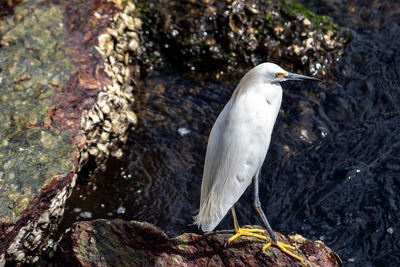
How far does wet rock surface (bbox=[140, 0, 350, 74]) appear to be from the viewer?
4664mm

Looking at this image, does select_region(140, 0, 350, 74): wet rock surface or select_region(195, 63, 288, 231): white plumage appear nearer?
select_region(195, 63, 288, 231): white plumage

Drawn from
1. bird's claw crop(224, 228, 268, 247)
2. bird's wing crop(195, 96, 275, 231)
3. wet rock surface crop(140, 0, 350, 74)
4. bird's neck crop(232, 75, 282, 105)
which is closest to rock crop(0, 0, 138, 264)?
wet rock surface crop(140, 0, 350, 74)

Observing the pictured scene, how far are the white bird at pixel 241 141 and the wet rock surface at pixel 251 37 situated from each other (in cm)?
194

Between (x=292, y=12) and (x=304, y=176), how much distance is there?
6.33 ft

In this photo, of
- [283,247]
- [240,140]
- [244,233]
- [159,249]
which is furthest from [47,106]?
[283,247]

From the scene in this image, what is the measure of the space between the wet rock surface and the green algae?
1.33 m

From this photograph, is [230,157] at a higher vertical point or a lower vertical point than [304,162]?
higher

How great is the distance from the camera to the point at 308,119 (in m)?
4.20

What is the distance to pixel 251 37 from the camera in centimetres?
470

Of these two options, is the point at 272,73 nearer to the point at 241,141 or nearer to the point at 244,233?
the point at 241,141

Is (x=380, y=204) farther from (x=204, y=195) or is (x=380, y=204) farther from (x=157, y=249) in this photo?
(x=157, y=249)

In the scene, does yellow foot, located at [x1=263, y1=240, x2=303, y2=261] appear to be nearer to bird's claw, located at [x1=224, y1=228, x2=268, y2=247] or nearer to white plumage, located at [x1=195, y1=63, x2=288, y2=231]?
bird's claw, located at [x1=224, y1=228, x2=268, y2=247]

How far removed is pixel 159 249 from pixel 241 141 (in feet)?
2.77

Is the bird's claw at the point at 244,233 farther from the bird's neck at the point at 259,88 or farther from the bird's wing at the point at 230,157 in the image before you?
the bird's neck at the point at 259,88
